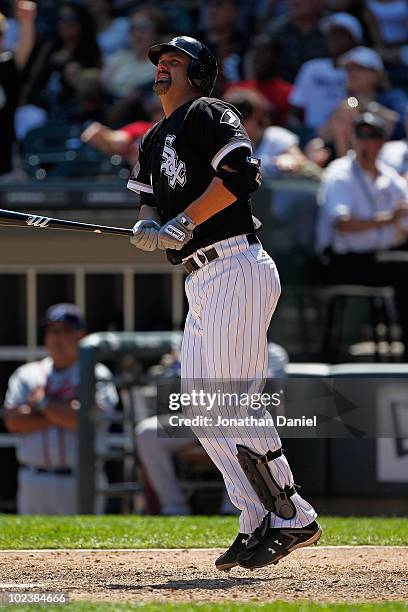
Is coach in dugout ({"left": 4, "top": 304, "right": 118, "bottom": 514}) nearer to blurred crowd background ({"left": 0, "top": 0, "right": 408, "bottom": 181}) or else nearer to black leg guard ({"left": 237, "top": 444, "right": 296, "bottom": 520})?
blurred crowd background ({"left": 0, "top": 0, "right": 408, "bottom": 181})

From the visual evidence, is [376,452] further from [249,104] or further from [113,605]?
[113,605]

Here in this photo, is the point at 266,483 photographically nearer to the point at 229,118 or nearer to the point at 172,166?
the point at 172,166

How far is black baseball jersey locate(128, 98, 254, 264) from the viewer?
4.37m

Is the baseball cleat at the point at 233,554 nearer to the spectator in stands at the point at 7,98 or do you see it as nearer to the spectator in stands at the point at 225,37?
the spectator in stands at the point at 7,98

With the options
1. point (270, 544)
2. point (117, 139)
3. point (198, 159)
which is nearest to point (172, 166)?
point (198, 159)

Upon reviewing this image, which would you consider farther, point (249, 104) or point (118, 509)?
point (118, 509)

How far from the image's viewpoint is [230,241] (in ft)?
14.7

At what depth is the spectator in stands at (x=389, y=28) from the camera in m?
10.9

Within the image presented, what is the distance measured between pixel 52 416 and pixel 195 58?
430 cm

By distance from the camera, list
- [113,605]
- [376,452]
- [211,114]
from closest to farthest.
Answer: [113,605] → [211,114] → [376,452]

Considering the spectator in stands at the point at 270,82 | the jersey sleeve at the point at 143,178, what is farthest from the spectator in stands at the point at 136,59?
the jersey sleeve at the point at 143,178

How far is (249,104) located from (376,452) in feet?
8.48

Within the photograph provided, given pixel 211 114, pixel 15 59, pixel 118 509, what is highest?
pixel 15 59

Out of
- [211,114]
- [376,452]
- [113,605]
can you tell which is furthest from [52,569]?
[376,452]
